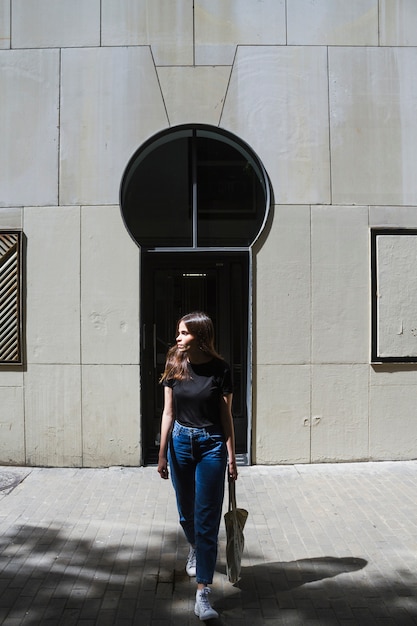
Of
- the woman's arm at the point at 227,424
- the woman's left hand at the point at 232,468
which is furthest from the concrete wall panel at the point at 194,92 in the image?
the woman's left hand at the point at 232,468

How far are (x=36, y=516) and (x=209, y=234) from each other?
3660mm

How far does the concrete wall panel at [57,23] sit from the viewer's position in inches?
265

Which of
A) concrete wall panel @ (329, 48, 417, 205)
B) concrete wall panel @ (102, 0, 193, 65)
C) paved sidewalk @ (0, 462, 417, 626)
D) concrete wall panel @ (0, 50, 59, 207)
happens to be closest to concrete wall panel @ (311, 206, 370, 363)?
concrete wall panel @ (329, 48, 417, 205)

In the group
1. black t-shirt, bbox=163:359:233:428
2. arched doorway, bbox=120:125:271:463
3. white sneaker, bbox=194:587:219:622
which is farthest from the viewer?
arched doorway, bbox=120:125:271:463

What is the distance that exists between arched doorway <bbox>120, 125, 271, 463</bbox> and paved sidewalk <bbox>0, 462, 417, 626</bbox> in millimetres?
1171

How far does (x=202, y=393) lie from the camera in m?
3.60

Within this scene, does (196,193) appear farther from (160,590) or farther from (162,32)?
(160,590)

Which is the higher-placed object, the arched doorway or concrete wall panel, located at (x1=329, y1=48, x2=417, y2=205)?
concrete wall panel, located at (x1=329, y1=48, x2=417, y2=205)

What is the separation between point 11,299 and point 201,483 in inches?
160

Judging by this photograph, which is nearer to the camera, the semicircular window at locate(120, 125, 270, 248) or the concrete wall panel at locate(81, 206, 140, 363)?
the concrete wall panel at locate(81, 206, 140, 363)

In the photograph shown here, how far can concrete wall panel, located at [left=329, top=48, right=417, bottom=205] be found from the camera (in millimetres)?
6695

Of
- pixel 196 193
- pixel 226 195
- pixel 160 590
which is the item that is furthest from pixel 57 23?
pixel 160 590

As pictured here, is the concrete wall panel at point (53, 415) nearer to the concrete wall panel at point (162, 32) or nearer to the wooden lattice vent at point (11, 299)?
the wooden lattice vent at point (11, 299)

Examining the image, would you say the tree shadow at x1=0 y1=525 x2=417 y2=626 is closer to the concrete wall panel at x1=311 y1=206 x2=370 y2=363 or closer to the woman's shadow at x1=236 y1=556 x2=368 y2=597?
the woman's shadow at x1=236 y1=556 x2=368 y2=597
